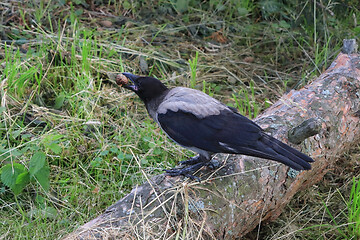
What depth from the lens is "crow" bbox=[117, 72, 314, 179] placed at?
9.70 feet

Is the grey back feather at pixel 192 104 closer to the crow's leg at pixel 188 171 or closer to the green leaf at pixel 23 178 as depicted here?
the crow's leg at pixel 188 171

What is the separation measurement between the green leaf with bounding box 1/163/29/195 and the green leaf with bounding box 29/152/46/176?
0.08 m

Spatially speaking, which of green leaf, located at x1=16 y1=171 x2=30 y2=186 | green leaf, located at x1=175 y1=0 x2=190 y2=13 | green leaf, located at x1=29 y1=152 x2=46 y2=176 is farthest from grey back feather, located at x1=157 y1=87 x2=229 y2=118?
green leaf, located at x1=175 y1=0 x2=190 y2=13

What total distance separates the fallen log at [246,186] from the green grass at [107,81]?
0.97 feet

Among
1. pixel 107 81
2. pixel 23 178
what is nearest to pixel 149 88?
pixel 23 178

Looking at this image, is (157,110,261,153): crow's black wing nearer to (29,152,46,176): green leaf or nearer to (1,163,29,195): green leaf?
(29,152,46,176): green leaf

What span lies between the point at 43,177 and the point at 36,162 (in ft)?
0.40

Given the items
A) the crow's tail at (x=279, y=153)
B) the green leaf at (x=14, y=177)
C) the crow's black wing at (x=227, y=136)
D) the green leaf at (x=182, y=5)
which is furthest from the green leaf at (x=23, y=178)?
the green leaf at (x=182, y=5)

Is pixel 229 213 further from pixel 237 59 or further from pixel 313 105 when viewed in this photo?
pixel 237 59

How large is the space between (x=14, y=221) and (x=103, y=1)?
3.62 metres

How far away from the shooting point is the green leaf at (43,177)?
357cm

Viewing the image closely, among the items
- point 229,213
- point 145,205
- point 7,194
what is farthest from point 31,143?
point 229,213

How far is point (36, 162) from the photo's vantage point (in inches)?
140

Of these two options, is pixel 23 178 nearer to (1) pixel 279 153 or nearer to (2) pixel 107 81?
(2) pixel 107 81
